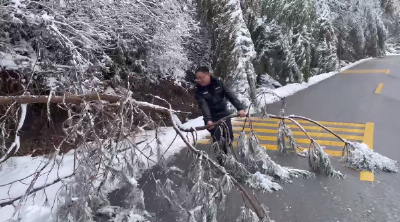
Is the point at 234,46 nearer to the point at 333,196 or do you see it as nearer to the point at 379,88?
the point at 333,196

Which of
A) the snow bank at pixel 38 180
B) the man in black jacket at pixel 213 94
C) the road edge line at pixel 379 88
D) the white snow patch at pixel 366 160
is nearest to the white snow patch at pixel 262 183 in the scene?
the man in black jacket at pixel 213 94

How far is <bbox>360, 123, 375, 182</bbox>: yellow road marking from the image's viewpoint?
4.77 metres

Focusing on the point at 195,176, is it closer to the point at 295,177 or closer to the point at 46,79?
the point at 295,177

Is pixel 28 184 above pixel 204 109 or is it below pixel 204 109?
below

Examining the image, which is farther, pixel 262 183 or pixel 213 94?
pixel 213 94

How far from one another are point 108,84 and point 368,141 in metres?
5.13

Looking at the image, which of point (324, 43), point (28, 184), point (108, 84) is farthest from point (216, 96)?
point (324, 43)

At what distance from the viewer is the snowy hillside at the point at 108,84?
315 cm

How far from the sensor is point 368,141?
6488 millimetres

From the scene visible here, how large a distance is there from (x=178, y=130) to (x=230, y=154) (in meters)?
0.92

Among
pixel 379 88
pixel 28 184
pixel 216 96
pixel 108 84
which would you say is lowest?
pixel 28 184

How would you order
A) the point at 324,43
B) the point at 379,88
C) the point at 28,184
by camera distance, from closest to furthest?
the point at 28,184 → the point at 379,88 → the point at 324,43

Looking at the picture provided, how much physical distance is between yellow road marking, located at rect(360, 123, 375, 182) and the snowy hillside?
865 millimetres

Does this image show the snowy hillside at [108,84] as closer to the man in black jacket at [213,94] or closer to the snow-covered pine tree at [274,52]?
the snow-covered pine tree at [274,52]
